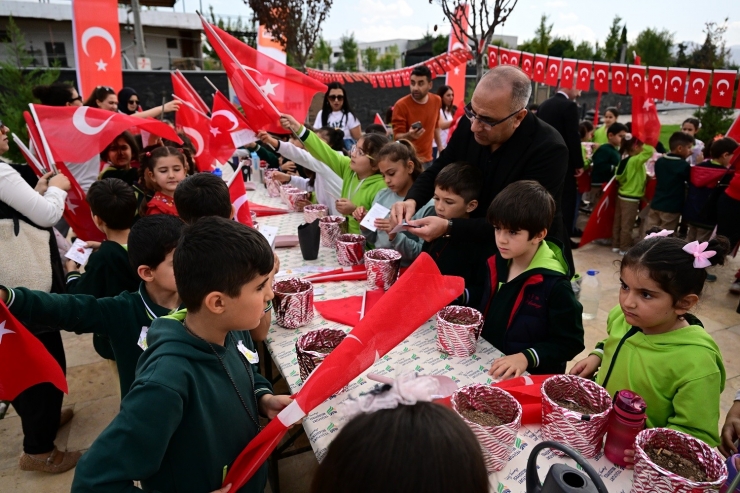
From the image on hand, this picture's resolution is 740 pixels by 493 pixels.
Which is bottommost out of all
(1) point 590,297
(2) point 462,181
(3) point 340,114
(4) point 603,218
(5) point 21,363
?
(1) point 590,297

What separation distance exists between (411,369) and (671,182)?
5.21 metres

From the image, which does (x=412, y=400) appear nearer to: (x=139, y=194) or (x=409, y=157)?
(x=409, y=157)

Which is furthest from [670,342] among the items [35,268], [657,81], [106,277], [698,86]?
[657,81]

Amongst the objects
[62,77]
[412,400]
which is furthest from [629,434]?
[62,77]

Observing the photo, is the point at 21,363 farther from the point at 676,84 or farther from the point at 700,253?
the point at 676,84

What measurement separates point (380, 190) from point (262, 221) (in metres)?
1.18

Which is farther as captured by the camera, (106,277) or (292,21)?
(292,21)

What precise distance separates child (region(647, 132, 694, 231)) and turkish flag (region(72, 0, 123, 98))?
Answer: 306 inches

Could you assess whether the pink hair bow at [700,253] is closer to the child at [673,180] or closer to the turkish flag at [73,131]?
the turkish flag at [73,131]

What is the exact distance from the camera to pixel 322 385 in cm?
133

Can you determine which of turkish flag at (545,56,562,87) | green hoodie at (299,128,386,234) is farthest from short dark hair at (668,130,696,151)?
green hoodie at (299,128,386,234)

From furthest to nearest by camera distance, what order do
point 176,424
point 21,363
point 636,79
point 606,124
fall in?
point 606,124 < point 636,79 < point 21,363 < point 176,424

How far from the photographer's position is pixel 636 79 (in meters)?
7.19

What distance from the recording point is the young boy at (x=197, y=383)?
106 centimetres
